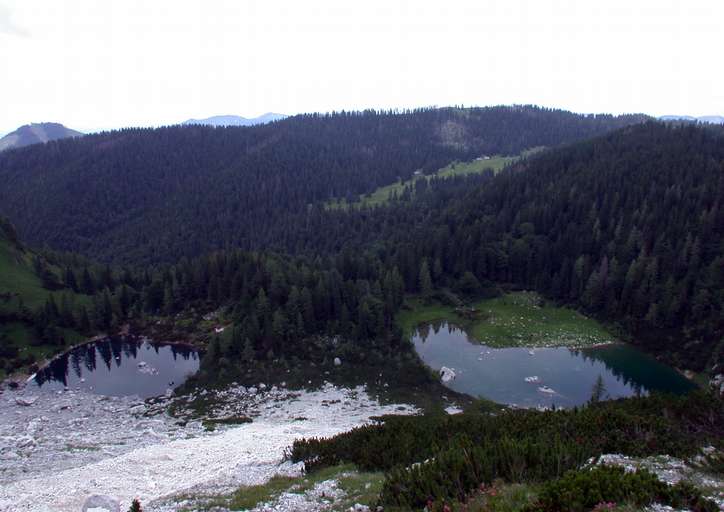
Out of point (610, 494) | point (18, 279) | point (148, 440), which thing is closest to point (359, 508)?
point (610, 494)

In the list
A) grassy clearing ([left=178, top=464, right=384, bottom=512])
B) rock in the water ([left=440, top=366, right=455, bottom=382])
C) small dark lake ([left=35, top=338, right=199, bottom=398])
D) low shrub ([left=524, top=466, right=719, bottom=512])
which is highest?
low shrub ([left=524, top=466, right=719, bottom=512])

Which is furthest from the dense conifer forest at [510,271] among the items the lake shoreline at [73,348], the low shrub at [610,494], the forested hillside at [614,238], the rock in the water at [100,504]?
the low shrub at [610,494]

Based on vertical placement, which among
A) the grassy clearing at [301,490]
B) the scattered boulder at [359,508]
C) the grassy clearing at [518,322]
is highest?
the scattered boulder at [359,508]

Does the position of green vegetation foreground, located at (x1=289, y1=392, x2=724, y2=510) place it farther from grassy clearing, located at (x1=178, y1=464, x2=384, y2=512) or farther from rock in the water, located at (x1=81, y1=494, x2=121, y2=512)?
rock in the water, located at (x1=81, y1=494, x2=121, y2=512)

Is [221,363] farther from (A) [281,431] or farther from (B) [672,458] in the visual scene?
(B) [672,458]

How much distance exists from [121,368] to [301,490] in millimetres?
59189

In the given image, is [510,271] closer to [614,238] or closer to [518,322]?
[518,322]

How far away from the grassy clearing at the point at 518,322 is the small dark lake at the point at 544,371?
2.38 metres

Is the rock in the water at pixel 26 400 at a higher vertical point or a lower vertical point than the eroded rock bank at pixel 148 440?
lower

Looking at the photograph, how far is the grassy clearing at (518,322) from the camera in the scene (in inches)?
2992

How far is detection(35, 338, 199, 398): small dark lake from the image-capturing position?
2579 inches

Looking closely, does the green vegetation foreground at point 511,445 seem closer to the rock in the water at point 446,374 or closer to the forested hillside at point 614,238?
the rock in the water at point 446,374

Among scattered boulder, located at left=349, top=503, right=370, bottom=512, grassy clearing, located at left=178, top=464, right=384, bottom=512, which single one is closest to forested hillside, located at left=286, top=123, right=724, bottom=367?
grassy clearing, located at left=178, top=464, right=384, bottom=512

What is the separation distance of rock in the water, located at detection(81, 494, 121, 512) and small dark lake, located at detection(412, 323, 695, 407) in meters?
43.1
